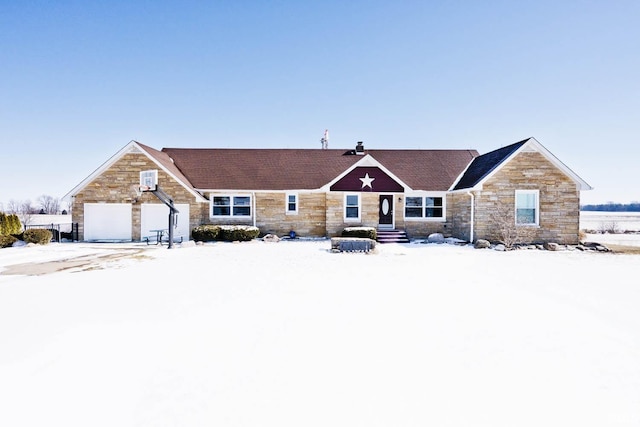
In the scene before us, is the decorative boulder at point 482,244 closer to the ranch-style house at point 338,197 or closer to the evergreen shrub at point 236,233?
the ranch-style house at point 338,197

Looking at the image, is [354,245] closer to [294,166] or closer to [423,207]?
[423,207]

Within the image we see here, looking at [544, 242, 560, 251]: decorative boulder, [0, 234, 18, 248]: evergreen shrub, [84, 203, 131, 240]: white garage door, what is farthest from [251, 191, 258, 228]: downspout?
[544, 242, 560, 251]: decorative boulder

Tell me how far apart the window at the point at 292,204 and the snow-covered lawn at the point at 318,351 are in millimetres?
12342

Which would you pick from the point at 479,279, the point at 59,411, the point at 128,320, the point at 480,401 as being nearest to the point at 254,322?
the point at 128,320

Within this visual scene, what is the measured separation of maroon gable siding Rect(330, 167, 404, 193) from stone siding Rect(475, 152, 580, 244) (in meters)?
5.21

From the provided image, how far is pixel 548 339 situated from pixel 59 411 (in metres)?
6.76

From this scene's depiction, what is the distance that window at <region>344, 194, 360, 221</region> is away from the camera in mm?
21250

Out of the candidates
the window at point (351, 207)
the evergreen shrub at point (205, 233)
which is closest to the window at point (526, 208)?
the window at point (351, 207)

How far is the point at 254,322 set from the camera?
593cm

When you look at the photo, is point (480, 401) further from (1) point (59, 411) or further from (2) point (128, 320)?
(2) point (128, 320)

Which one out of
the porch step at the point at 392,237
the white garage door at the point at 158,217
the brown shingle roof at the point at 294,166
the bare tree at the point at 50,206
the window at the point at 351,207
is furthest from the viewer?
the bare tree at the point at 50,206

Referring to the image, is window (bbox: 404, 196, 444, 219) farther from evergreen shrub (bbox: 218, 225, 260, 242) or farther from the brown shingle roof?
evergreen shrub (bbox: 218, 225, 260, 242)

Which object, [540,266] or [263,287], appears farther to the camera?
[540,266]

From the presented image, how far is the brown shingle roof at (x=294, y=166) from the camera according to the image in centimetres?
2216
